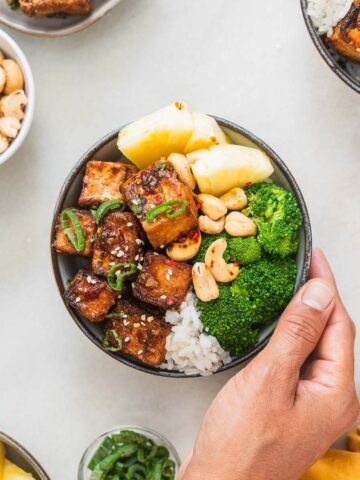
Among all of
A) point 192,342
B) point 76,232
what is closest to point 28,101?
point 76,232

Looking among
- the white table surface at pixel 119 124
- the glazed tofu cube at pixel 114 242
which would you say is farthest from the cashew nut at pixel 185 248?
the white table surface at pixel 119 124

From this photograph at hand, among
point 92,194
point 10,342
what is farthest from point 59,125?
point 10,342

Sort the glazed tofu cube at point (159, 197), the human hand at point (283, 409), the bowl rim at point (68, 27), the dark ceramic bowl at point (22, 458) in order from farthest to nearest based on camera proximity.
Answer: the bowl rim at point (68, 27)
the dark ceramic bowl at point (22, 458)
the glazed tofu cube at point (159, 197)
the human hand at point (283, 409)

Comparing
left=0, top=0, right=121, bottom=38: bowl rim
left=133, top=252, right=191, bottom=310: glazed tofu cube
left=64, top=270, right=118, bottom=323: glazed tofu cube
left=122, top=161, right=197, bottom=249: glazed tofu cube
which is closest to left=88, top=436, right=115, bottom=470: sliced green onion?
left=64, top=270, right=118, bottom=323: glazed tofu cube

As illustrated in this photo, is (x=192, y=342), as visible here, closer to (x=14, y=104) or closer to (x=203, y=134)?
(x=203, y=134)

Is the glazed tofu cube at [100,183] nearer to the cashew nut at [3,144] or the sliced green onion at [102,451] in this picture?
the cashew nut at [3,144]

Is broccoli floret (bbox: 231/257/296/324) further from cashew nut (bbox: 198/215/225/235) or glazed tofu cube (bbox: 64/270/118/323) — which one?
glazed tofu cube (bbox: 64/270/118/323)
